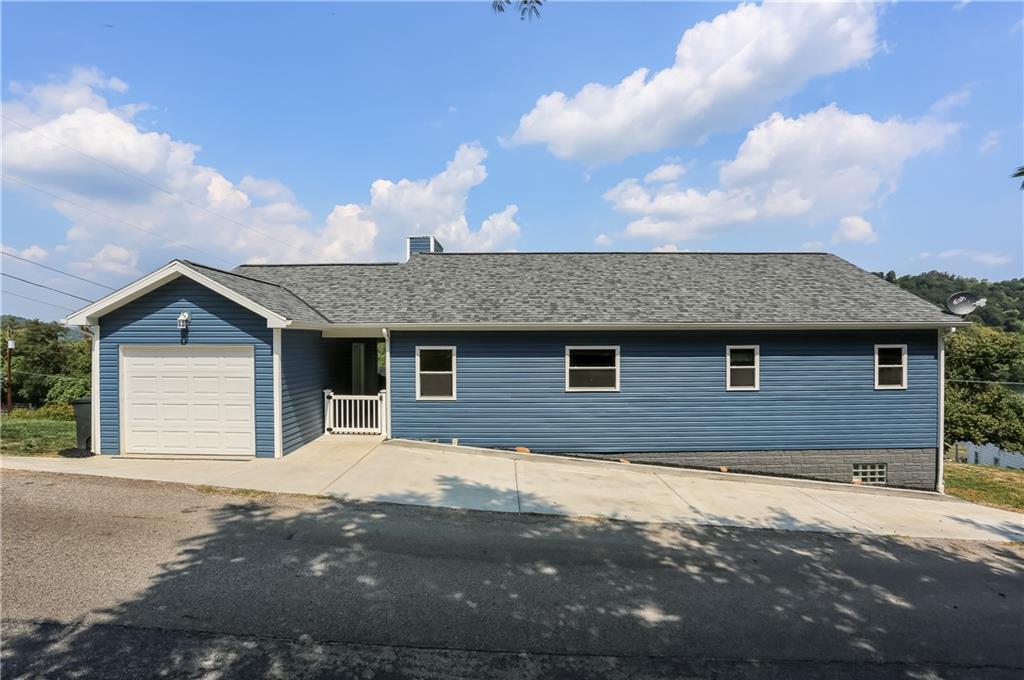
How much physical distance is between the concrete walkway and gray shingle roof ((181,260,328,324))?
308cm

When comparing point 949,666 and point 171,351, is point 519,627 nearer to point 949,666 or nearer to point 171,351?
point 949,666

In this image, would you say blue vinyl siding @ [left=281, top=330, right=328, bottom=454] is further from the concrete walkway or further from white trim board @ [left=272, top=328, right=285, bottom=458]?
the concrete walkway

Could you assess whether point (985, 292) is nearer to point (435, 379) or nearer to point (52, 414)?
point (435, 379)

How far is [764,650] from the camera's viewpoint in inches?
150

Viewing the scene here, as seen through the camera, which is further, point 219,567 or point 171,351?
point 171,351

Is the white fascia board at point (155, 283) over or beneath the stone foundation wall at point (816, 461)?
over

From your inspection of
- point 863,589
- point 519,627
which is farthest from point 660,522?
point 519,627

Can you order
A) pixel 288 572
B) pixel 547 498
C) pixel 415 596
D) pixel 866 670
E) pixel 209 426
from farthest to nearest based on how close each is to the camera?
1. pixel 209 426
2. pixel 547 498
3. pixel 288 572
4. pixel 415 596
5. pixel 866 670

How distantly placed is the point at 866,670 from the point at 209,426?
36.7 feet

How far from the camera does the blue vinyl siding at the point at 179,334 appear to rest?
9.79m

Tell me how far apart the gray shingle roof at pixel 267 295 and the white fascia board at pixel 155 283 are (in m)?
0.17

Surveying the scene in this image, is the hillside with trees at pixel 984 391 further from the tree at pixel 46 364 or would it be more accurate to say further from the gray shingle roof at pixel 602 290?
the tree at pixel 46 364

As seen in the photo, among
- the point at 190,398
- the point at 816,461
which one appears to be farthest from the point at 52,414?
the point at 816,461

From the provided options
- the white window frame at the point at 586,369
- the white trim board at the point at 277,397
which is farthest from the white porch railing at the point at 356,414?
the white window frame at the point at 586,369
